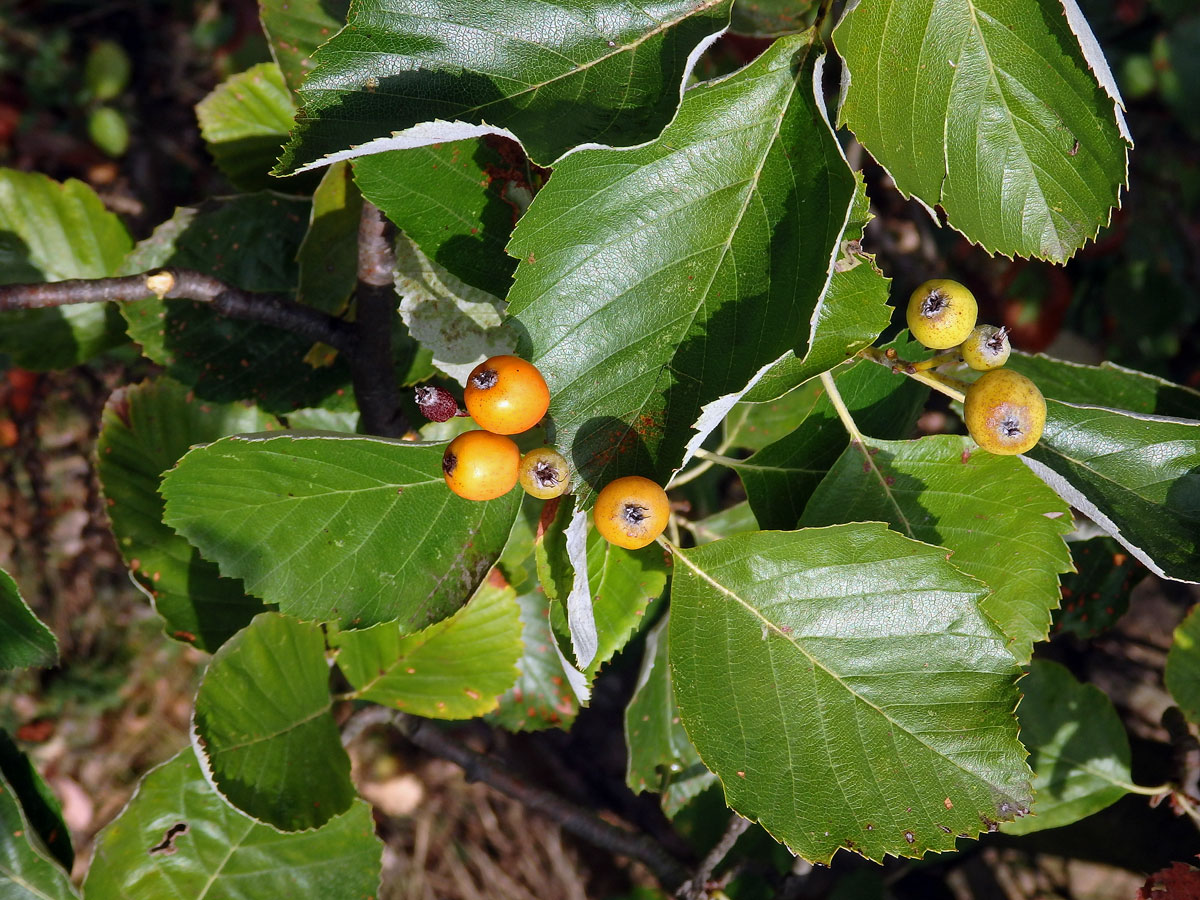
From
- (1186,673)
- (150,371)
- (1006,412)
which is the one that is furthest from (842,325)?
(150,371)

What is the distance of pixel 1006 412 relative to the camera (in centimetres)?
146

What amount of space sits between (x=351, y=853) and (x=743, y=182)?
1912 millimetres

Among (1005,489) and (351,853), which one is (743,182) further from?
(351,853)

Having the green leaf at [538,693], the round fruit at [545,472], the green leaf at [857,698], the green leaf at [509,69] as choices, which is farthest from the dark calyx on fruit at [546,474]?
the green leaf at [538,693]

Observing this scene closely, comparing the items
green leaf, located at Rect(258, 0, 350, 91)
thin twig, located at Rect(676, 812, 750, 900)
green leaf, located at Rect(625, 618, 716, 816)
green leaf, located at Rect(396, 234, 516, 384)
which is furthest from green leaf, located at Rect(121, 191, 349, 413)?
thin twig, located at Rect(676, 812, 750, 900)

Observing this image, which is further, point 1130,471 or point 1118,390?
point 1118,390

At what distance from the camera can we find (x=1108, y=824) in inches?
110

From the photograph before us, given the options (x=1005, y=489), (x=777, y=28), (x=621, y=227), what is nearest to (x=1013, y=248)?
(x=1005, y=489)

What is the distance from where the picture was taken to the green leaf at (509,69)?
49.9 inches

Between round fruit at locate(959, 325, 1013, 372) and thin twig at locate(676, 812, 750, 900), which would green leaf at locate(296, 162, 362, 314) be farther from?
thin twig at locate(676, 812, 750, 900)

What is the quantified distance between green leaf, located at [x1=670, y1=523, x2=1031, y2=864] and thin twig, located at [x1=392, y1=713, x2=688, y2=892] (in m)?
1.05

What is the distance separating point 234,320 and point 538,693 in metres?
1.41

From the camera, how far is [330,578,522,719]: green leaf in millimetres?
2297

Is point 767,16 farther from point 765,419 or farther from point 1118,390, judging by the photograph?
point 1118,390
